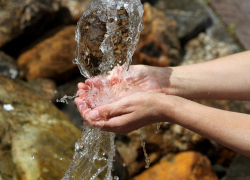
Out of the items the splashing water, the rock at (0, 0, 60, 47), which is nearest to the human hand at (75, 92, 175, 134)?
the splashing water

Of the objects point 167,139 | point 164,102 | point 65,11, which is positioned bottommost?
point 167,139

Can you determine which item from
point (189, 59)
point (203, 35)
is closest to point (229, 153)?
point (189, 59)

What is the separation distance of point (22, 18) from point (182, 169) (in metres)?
2.88

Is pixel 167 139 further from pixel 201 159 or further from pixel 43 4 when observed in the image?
pixel 43 4

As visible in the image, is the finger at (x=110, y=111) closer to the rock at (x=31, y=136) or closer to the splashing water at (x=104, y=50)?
the splashing water at (x=104, y=50)

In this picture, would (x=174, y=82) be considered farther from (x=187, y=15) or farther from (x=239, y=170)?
(x=187, y=15)

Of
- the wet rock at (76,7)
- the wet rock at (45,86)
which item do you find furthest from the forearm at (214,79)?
the wet rock at (76,7)

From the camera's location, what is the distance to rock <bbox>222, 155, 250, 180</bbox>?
3.27 meters

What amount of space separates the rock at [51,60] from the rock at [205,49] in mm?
1724

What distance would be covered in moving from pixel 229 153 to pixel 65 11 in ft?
10.2

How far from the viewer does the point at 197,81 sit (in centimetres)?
201

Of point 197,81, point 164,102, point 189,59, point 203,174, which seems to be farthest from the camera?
point 189,59

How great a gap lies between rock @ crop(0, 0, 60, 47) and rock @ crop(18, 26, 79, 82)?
11.0 inches

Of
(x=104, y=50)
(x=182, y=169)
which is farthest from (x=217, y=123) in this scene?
(x=182, y=169)
